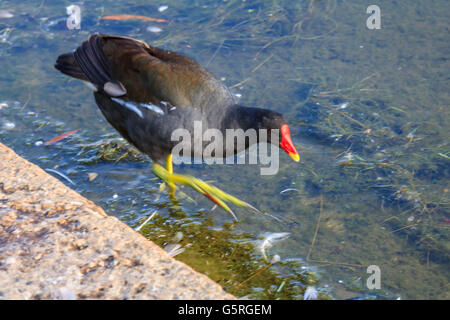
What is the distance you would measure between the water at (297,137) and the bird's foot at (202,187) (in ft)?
0.23

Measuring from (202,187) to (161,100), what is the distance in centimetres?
63

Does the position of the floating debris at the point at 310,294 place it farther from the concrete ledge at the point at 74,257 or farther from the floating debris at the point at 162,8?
the floating debris at the point at 162,8

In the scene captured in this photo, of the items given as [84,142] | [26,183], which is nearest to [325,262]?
[26,183]

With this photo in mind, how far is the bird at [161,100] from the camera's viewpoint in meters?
3.21

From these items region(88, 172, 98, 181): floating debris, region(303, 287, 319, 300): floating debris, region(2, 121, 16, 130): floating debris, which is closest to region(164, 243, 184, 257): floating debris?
region(303, 287, 319, 300): floating debris

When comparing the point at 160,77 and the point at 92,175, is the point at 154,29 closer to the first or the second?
the point at 92,175

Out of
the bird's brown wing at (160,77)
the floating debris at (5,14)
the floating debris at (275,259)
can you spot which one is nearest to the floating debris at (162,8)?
the floating debris at (5,14)

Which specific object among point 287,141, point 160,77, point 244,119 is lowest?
point 287,141

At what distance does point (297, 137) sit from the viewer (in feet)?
12.9

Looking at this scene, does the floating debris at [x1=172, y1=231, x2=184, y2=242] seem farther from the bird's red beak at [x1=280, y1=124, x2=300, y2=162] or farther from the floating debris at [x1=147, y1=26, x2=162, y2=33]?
the floating debris at [x1=147, y1=26, x2=162, y2=33]

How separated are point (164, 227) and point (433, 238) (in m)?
1.57

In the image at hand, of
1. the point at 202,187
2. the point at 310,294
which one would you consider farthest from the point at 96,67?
the point at 310,294

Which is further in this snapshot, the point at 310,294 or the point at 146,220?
the point at 146,220

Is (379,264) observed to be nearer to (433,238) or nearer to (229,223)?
(433,238)
